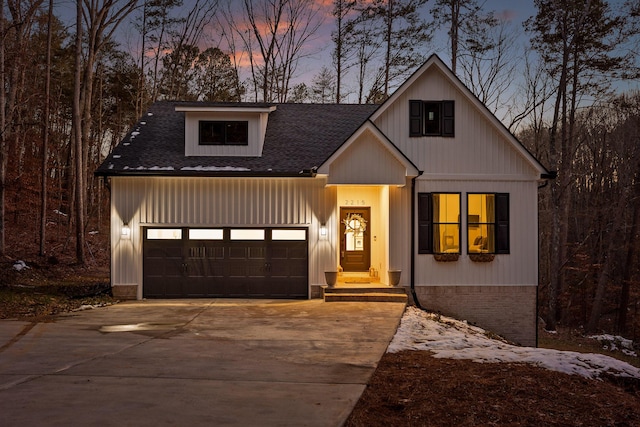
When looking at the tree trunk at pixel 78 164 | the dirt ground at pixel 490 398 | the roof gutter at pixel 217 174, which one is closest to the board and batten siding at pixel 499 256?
the roof gutter at pixel 217 174

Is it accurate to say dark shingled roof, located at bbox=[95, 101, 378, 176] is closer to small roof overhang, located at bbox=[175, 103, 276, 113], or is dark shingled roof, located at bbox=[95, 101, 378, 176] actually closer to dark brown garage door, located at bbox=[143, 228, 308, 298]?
small roof overhang, located at bbox=[175, 103, 276, 113]

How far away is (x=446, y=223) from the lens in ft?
51.8

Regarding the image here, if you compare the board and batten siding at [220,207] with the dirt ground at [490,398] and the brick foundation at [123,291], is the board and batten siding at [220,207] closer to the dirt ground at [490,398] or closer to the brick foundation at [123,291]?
the brick foundation at [123,291]

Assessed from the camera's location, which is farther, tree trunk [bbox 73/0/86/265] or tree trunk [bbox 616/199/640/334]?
tree trunk [bbox 616/199/640/334]

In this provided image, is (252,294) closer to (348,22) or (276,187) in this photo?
(276,187)

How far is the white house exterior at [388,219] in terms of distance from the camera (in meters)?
15.7

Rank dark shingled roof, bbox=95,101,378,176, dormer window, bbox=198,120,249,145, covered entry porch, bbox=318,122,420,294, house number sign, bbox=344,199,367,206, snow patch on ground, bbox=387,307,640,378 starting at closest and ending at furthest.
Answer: snow patch on ground, bbox=387,307,640,378 < covered entry porch, bbox=318,122,420,294 < dark shingled roof, bbox=95,101,378,176 < dormer window, bbox=198,120,249,145 < house number sign, bbox=344,199,367,206

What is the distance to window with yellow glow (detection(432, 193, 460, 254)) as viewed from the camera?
15758 millimetres

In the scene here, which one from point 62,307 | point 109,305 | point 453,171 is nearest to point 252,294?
point 109,305

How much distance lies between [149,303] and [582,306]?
23.3 meters

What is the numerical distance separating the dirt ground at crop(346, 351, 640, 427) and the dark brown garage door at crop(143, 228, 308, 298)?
8368 millimetres

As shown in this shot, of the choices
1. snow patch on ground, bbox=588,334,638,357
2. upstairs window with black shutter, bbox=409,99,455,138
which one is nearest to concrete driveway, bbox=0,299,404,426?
upstairs window with black shutter, bbox=409,99,455,138

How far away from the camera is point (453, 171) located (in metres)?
15.8

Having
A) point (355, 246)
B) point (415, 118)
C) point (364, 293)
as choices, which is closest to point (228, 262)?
point (364, 293)
